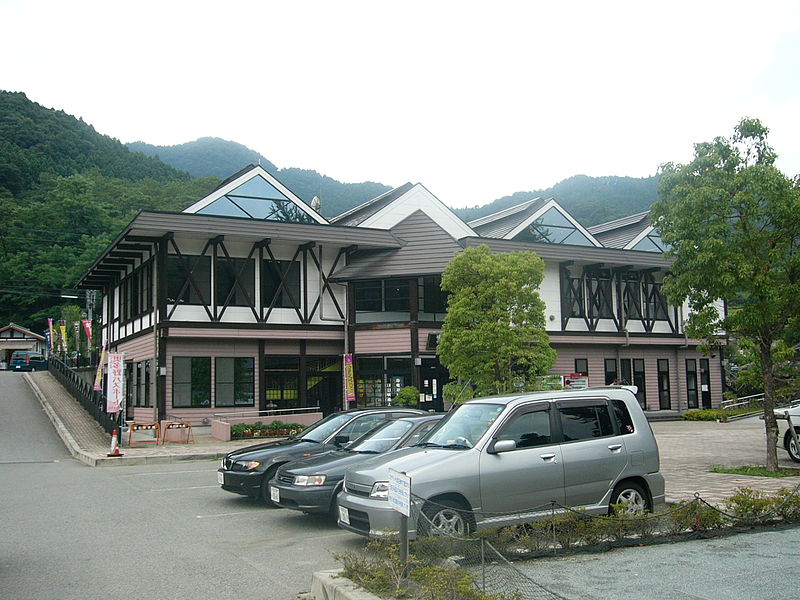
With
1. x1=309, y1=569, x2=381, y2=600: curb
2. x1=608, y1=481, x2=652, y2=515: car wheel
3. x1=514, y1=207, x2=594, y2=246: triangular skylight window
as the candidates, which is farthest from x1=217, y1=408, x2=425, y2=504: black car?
x1=514, y1=207, x2=594, y2=246: triangular skylight window

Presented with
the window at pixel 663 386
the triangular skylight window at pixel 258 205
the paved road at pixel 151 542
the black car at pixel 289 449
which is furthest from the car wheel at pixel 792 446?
the window at pixel 663 386

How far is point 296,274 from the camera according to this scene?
30.0 meters

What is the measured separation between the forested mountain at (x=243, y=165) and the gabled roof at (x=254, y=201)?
143ft

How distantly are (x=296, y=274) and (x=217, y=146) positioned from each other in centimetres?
12591

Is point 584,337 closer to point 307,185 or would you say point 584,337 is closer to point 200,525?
point 200,525

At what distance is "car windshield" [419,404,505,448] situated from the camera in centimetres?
858

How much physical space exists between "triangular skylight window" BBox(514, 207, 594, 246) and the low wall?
41.7 feet

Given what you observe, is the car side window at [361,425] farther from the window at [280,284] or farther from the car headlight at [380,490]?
the window at [280,284]

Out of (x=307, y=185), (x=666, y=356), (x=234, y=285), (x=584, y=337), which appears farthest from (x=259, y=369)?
(x=307, y=185)

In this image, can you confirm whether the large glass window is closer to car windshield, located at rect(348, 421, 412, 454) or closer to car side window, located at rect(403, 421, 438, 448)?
car windshield, located at rect(348, 421, 412, 454)

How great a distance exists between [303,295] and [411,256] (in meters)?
4.71

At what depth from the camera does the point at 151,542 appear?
30.1 ft

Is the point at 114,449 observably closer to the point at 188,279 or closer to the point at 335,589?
the point at 188,279

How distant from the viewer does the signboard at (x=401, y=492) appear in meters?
5.91
